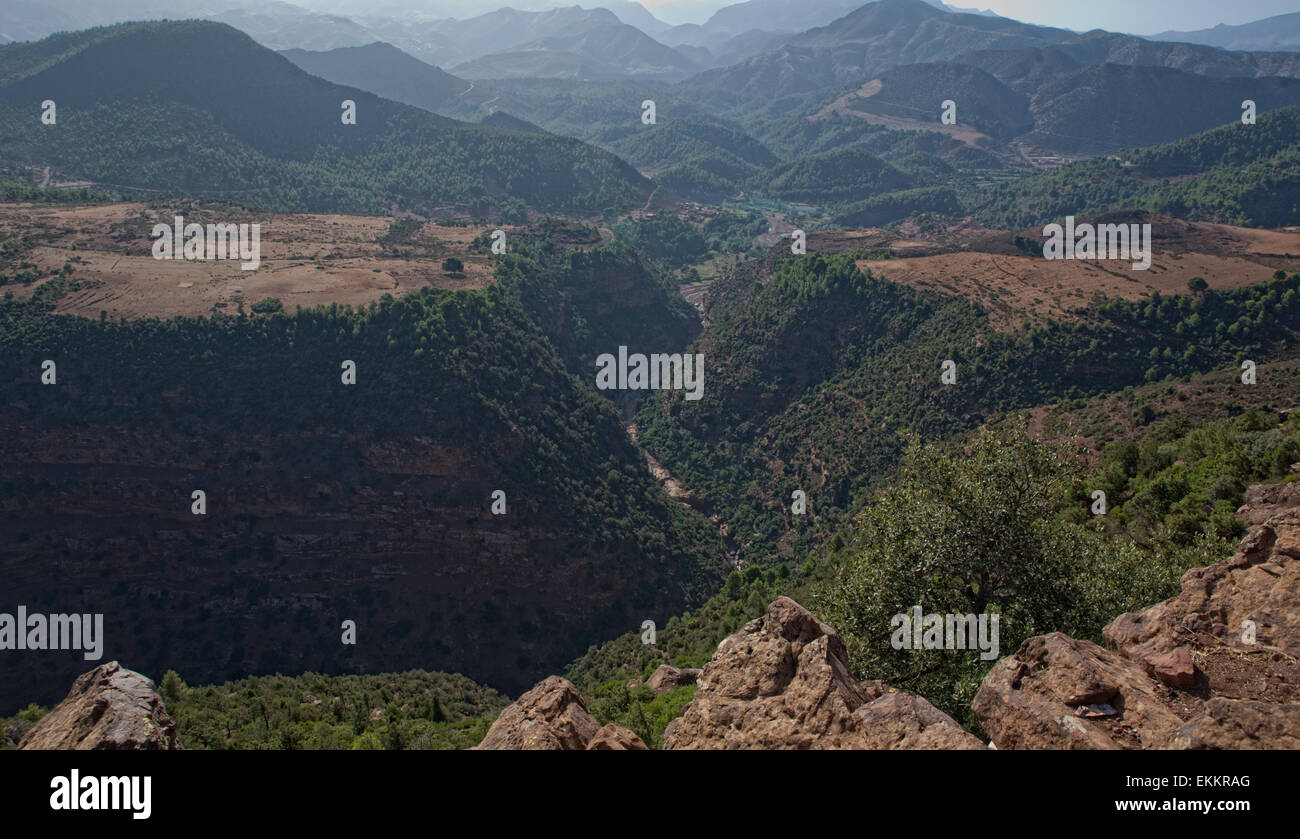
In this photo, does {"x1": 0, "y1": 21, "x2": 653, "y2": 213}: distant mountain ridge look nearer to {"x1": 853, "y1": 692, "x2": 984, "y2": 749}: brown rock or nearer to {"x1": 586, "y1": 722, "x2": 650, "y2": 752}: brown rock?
{"x1": 586, "y1": 722, "x2": 650, "y2": 752}: brown rock

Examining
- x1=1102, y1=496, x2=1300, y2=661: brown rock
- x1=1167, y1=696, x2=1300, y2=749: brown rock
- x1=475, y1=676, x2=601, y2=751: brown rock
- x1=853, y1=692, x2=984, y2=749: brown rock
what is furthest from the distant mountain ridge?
x1=1167, y1=696, x2=1300, y2=749: brown rock

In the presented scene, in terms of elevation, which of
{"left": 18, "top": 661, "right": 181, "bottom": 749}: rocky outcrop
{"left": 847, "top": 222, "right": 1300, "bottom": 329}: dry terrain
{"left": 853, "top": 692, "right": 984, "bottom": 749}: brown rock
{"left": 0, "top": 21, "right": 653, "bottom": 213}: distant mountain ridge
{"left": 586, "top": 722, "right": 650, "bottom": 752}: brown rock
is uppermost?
{"left": 0, "top": 21, "right": 653, "bottom": 213}: distant mountain ridge

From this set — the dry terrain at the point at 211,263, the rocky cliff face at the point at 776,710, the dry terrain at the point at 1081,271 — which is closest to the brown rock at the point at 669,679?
the rocky cliff face at the point at 776,710

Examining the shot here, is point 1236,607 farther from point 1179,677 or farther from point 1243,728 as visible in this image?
point 1243,728

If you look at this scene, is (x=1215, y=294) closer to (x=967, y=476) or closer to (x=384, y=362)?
(x=967, y=476)

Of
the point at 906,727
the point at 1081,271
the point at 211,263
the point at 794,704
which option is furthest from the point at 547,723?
the point at 1081,271

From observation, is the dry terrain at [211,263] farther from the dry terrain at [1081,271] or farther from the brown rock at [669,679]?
the dry terrain at [1081,271]
